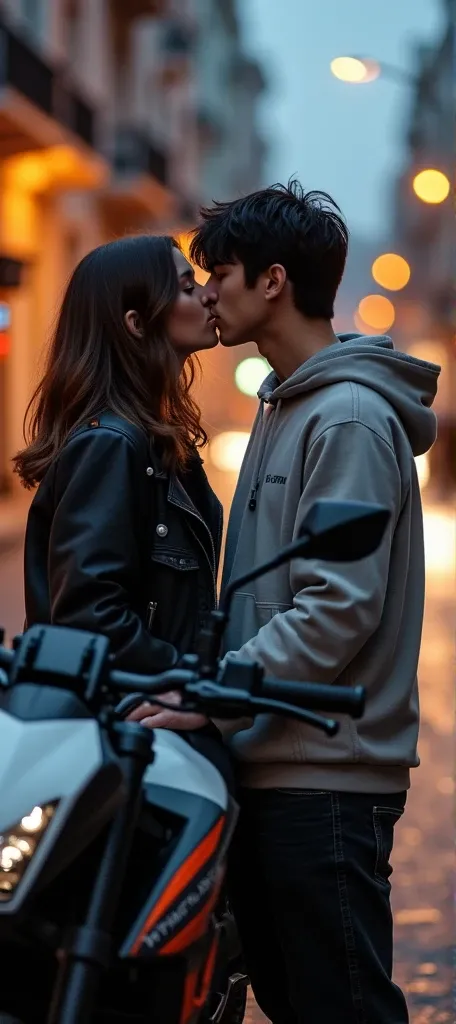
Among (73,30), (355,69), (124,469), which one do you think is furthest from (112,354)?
(73,30)

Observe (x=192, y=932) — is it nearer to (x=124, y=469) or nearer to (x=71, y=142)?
(x=124, y=469)

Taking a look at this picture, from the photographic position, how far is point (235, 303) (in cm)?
286

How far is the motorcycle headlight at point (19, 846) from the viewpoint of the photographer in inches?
68.8

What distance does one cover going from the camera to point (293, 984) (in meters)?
2.63

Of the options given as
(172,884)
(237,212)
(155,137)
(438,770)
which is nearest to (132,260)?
(237,212)

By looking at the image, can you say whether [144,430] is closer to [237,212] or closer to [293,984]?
[237,212]

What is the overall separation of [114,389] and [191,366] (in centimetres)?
66

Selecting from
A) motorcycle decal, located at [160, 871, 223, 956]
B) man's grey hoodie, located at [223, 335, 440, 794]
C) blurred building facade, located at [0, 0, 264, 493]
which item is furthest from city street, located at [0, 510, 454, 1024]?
blurred building facade, located at [0, 0, 264, 493]

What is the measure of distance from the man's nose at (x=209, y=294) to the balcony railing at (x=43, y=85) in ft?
57.1

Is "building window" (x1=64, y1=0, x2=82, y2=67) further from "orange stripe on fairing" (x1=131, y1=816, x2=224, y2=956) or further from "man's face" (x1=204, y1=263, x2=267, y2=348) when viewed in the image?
"orange stripe on fairing" (x1=131, y1=816, x2=224, y2=956)

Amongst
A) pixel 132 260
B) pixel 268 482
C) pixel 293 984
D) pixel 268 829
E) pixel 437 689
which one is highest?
pixel 132 260

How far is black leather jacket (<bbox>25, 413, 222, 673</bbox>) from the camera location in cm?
248

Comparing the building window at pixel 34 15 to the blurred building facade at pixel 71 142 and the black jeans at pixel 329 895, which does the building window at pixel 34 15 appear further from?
the black jeans at pixel 329 895

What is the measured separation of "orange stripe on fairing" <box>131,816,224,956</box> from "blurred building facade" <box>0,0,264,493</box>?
1415cm
